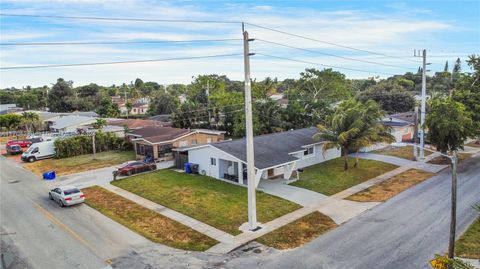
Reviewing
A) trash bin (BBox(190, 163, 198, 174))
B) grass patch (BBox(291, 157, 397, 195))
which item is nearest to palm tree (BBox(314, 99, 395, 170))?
grass patch (BBox(291, 157, 397, 195))

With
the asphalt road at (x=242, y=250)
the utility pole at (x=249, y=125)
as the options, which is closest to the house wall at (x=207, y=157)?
the utility pole at (x=249, y=125)

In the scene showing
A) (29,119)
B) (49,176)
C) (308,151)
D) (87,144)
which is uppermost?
(29,119)

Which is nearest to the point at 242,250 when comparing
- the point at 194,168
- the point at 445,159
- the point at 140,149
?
the point at 194,168

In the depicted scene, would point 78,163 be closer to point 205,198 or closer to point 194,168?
point 194,168

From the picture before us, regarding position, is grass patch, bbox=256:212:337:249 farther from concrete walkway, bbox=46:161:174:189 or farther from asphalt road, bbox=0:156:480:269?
concrete walkway, bbox=46:161:174:189

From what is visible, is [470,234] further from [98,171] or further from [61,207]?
[98,171]
